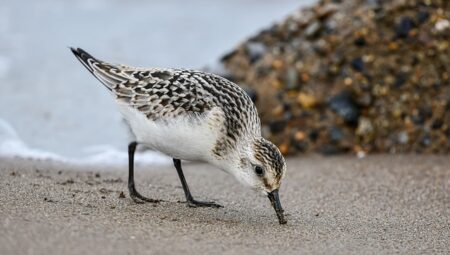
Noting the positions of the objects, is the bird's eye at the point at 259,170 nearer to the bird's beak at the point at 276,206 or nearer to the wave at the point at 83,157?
the bird's beak at the point at 276,206

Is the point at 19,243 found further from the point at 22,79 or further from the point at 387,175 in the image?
the point at 22,79

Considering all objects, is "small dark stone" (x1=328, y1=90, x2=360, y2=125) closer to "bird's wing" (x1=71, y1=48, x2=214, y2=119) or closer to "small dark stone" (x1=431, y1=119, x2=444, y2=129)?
"small dark stone" (x1=431, y1=119, x2=444, y2=129)

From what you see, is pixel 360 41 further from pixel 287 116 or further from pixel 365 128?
pixel 287 116

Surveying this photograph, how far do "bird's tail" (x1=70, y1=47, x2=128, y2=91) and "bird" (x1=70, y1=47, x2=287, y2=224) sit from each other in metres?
0.22

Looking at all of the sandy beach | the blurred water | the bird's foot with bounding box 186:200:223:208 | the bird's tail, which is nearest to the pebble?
the sandy beach

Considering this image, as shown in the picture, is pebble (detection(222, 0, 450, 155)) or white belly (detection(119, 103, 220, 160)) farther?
pebble (detection(222, 0, 450, 155))

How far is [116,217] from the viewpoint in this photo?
4773 mm

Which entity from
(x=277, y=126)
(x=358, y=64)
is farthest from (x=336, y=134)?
(x=358, y=64)

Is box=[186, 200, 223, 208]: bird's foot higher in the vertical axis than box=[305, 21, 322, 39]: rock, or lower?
lower

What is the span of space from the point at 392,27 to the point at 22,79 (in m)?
4.13

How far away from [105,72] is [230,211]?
54.7 inches

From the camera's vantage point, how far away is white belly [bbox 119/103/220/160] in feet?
16.7

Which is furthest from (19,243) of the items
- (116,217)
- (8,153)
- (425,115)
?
(425,115)

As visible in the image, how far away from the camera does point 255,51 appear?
834cm
